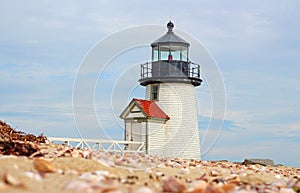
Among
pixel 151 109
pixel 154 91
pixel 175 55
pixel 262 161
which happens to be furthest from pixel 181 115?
pixel 262 161

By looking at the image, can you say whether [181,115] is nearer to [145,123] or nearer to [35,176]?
[145,123]

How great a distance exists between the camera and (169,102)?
24.1 metres

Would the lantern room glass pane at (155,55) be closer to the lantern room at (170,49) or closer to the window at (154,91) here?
the lantern room at (170,49)

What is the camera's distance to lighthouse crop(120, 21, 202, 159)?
23.2 meters

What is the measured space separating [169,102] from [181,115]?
0.91 metres

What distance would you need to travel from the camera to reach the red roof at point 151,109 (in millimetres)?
23016

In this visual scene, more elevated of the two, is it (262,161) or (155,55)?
(155,55)

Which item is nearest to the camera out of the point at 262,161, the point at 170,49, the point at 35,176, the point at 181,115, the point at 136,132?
the point at 35,176

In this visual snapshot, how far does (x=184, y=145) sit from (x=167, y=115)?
1.74 metres

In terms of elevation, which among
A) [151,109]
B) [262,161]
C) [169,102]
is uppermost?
[169,102]

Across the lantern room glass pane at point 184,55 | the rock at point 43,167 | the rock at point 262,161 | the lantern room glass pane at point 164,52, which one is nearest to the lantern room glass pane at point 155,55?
the lantern room glass pane at point 164,52

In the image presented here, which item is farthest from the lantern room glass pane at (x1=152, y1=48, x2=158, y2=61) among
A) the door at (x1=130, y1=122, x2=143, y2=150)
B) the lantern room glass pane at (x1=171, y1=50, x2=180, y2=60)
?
the door at (x1=130, y1=122, x2=143, y2=150)

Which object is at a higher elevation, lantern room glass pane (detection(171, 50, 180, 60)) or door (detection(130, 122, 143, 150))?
lantern room glass pane (detection(171, 50, 180, 60))

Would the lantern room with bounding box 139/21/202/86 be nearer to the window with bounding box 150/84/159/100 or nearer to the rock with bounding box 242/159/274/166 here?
the window with bounding box 150/84/159/100
